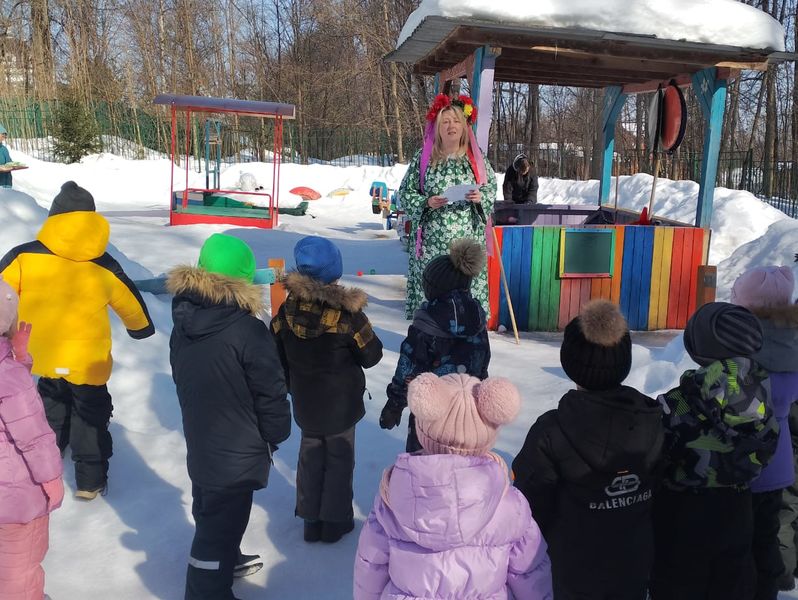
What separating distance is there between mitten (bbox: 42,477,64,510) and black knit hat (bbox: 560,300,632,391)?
5.57ft

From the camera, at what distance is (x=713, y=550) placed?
2268 millimetres

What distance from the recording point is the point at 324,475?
10.1ft

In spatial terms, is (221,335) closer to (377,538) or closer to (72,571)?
(377,538)

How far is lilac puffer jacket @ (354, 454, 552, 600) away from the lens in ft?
5.52

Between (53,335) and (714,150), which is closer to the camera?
(53,335)

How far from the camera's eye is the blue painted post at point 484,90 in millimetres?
6062

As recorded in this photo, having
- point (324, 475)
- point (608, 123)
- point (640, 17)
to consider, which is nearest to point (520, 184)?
point (608, 123)

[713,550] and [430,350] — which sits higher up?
[430,350]

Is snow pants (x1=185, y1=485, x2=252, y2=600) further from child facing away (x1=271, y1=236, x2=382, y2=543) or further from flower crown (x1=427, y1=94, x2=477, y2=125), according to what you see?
flower crown (x1=427, y1=94, x2=477, y2=125)

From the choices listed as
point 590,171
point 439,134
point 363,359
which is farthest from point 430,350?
point 590,171

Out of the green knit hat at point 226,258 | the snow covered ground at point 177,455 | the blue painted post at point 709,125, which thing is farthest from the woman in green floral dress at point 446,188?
the blue painted post at point 709,125

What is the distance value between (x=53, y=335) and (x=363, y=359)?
1.50 meters

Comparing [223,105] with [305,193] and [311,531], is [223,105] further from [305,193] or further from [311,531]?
[311,531]

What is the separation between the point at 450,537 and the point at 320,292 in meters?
1.36
